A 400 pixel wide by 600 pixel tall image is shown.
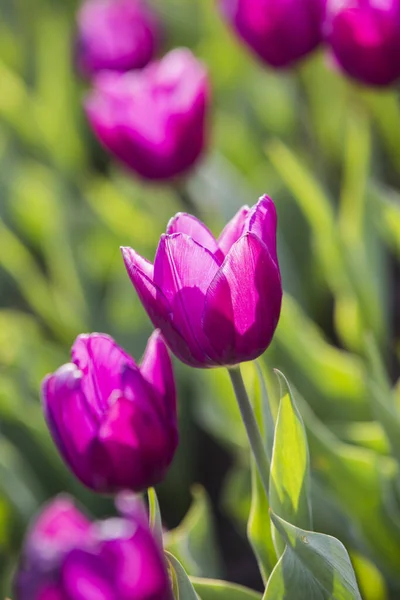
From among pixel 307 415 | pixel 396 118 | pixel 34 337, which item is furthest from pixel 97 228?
pixel 307 415

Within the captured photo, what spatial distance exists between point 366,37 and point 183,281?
1.47 feet

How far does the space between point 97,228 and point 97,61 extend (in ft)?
0.83

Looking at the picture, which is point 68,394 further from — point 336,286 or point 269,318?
point 336,286

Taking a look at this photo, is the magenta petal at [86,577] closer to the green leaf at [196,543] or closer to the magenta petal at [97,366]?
the magenta petal at [97,366]

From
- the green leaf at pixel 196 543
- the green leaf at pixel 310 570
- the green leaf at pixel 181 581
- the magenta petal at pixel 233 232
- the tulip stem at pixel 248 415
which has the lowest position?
the green leaf at pixel 196 543

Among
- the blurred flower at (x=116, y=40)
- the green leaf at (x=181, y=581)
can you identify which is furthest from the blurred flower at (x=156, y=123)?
the green leaf at (x=181, y=581)

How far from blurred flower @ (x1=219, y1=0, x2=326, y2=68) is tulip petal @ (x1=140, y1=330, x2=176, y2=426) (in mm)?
518

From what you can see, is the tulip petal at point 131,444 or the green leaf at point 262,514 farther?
the green leaf at point 262,514

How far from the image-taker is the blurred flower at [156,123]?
1051 mm

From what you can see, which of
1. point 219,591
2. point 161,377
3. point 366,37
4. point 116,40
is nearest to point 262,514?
point 219,591

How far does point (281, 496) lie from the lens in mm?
620

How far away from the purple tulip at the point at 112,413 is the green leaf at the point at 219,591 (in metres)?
0.13

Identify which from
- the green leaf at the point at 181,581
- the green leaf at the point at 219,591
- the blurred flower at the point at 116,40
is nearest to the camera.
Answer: the green leaf at the point at 181,581

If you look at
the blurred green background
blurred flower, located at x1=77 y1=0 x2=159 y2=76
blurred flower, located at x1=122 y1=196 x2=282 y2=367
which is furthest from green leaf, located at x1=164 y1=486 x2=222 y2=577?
blurred flower, located at x1=77 y1=0 x2=159 y2=76
